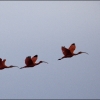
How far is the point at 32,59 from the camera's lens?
907 mm

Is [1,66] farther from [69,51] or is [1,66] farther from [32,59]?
[69,51]

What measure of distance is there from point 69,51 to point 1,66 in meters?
0.22

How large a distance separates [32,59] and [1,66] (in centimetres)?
10

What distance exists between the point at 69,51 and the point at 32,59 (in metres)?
0.12

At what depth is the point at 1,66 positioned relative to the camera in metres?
0.89

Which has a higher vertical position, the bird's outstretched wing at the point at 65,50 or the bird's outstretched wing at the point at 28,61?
the bird's outstretched wing at the point at 65,50

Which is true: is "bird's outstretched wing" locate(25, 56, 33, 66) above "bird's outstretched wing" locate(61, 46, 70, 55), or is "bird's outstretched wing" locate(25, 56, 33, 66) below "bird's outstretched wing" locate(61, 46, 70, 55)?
below

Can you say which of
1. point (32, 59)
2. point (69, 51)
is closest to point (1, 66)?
point (32, 59)

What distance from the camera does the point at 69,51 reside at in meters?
0.90
